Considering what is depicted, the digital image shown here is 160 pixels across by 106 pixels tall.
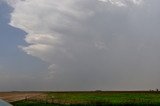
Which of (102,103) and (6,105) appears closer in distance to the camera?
(6,105)

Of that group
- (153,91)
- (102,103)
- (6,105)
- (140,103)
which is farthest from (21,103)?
(153,91)

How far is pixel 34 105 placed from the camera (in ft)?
174

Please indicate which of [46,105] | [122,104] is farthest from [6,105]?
[122,104]

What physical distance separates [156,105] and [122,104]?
4242 mm

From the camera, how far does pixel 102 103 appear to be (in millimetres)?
53906

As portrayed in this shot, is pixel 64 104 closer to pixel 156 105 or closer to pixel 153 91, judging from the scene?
pixel 156 105

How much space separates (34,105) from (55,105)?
105 inches

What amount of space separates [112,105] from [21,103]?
38.3 ft

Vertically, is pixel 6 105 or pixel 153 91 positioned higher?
pixel 153 91

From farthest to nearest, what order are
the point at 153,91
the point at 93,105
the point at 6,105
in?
1. the point at 153,91
2. the point at 93,105
3. the point at 6,105

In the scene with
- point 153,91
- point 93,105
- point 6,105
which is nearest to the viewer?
point 6,105

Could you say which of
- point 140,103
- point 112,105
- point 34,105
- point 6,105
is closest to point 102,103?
point 112,105

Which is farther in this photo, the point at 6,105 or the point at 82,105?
the point at 82,105

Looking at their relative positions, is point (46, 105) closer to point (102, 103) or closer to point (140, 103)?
point (102, 103)
